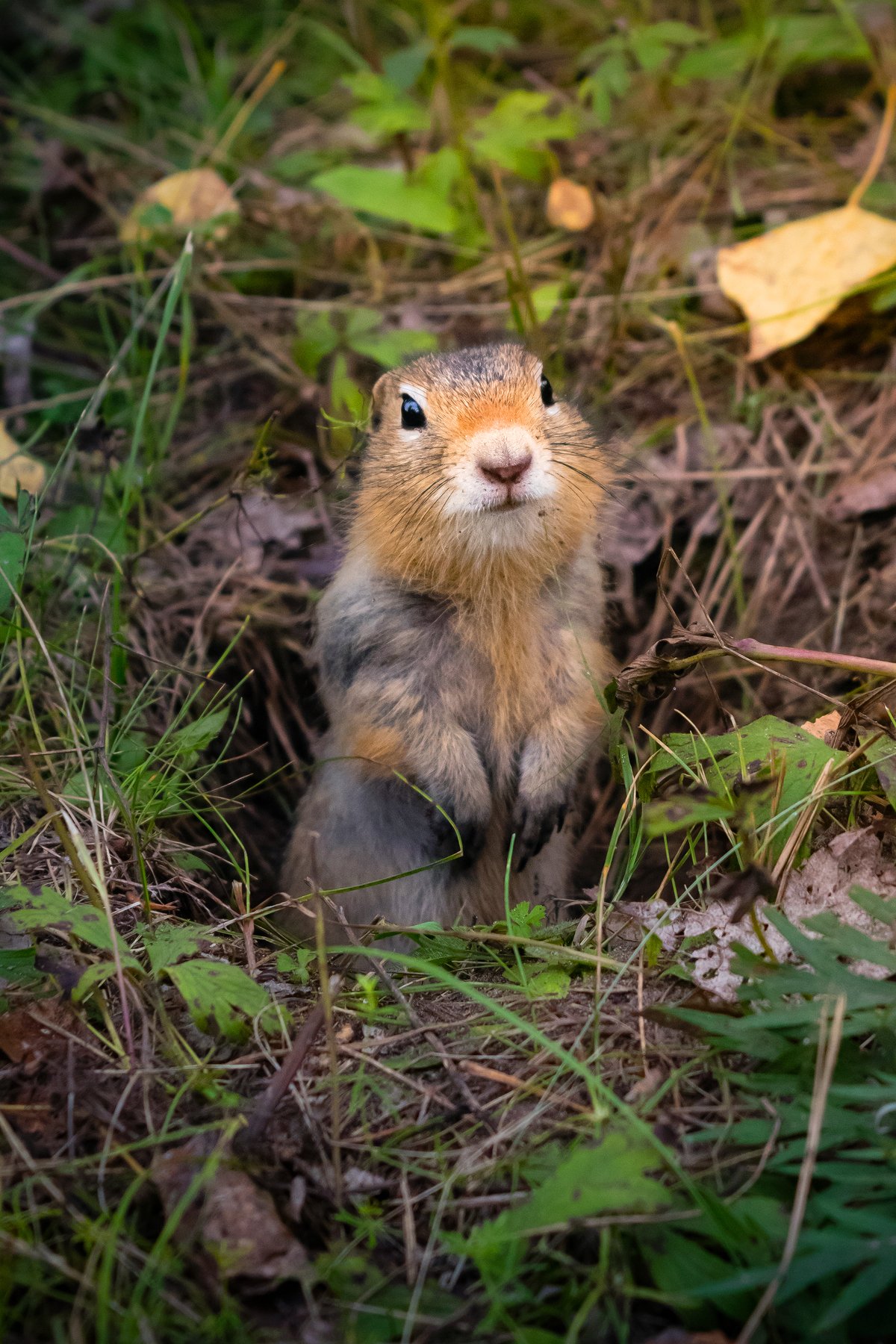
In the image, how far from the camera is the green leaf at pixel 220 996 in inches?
103

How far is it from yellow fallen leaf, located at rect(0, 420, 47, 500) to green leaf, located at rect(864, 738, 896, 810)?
3276mm

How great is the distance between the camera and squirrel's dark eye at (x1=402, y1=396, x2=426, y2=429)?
12.0 ft

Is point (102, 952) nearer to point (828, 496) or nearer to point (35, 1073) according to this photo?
point (35, 1073)

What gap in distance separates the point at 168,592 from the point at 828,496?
2926 millimetres

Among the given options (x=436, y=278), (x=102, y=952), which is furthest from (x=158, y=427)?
(x=102, y=952)

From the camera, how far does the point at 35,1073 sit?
2562mm

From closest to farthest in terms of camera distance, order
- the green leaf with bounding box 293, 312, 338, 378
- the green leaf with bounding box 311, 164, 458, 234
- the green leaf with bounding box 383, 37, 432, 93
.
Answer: the green leaf with bounding box 293, 312, 338, 378
the green leaf with bounding box 311, 164, 458, 234
the green leaf with bounding box 383, 37, 432, 93

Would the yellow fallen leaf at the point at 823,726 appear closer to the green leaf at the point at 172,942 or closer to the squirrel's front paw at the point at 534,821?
the squirrel's front paw at the point at 534,821

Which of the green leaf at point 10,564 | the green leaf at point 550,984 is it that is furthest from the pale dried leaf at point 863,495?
the green leaf at point 10,564

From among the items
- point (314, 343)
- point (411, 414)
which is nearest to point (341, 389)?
point (314, 343)

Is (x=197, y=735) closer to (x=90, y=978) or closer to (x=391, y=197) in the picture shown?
(x=90, y=978)

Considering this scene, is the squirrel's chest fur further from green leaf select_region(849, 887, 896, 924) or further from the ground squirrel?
green leaf select_region(849, 887, 896, 924)

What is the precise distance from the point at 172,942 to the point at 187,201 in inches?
169

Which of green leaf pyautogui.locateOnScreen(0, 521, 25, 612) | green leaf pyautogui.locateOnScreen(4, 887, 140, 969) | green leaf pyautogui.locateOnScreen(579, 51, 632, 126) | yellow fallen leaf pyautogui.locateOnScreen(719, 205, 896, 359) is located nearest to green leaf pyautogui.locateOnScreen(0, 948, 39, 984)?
green leaf pyautogui.locateOnScreen(4, 887, 140, 969)
